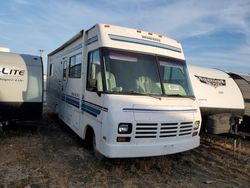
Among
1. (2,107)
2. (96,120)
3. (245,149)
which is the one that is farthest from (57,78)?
(245,149)

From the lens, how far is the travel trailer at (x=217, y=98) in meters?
8.80

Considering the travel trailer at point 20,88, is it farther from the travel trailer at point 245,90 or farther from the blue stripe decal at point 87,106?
the travel trailer at point 245,90

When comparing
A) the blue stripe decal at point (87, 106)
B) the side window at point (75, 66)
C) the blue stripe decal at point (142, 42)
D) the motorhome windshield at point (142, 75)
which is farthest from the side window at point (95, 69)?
the side window at point (75, 66)

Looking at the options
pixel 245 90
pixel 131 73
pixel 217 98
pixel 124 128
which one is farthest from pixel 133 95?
pixel 245 90

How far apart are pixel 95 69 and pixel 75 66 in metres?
1.93

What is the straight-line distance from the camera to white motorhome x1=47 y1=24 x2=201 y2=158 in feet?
17.7

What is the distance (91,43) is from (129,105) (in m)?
2.08

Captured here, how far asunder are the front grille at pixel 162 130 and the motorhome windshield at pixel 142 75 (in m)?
0.72

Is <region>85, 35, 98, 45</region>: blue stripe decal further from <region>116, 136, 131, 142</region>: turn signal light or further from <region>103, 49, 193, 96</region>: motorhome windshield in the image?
<region>116, 136, 131, 142</region>: turn signal light

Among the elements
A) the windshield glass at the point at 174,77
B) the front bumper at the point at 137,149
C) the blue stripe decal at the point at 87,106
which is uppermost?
the windshield glass at the point at 174,77

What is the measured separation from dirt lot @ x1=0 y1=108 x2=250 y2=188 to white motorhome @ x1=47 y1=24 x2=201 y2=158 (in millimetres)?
473

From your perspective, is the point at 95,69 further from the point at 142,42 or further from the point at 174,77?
the point at 174,77

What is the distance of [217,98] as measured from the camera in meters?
9.54

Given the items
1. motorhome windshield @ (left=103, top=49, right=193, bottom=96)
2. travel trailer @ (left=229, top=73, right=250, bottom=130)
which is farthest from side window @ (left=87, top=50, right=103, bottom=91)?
travel trailer @ (left=229, top=73, right=250, bottom=130)
